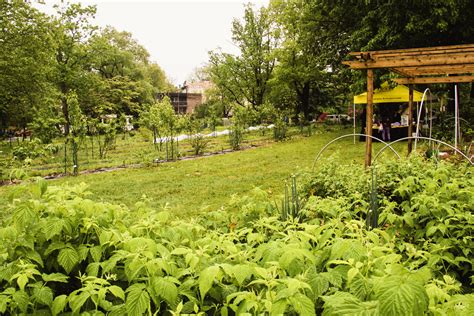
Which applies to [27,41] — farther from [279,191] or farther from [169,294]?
[169,294]

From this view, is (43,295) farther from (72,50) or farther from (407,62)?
(72,50)

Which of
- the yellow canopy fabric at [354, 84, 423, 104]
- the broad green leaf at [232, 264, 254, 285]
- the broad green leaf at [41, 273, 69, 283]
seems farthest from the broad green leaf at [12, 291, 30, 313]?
the yellow canopy fabric at [354, 84, 423, 104]

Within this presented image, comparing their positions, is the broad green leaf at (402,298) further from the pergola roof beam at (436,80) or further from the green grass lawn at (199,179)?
the pergola roof beam at (436,80)

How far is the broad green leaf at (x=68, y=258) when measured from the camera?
2.18 m

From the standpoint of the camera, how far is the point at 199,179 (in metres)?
11.0

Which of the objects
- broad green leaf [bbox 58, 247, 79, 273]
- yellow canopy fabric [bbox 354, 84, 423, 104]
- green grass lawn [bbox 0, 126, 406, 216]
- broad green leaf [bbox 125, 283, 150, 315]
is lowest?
green grass lawn [bbox 0, 126, 406, 216]

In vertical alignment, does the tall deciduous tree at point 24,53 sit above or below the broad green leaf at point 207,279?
above

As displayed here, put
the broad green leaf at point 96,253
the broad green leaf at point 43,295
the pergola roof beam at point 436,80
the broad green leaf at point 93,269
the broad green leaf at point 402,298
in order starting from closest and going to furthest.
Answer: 1. the broad green leaf at point 402,298
2. the broad green leaf at point 43,295
3. the broad green leaf at point 93,269
4. the broad green leaf at point 96,253
5. the pergola roof beam at point 436,80

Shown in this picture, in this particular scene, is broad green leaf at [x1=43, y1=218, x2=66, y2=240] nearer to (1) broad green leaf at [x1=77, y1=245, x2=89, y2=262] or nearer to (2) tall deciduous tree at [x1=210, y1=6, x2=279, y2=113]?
(1) broad green leaf at [x1=77, y1=245, x2=89, y2=262]

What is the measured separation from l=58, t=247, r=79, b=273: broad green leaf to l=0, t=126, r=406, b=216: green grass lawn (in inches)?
153

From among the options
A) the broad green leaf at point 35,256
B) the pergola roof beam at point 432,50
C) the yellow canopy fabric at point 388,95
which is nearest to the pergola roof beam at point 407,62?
the pergola roof beam at point 432,50

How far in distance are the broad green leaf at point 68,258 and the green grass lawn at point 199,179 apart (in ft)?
12.8

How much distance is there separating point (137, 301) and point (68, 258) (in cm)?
68

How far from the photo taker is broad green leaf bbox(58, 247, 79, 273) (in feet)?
7.16
